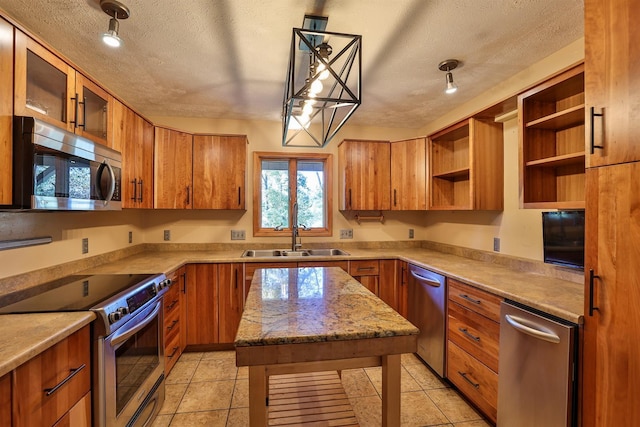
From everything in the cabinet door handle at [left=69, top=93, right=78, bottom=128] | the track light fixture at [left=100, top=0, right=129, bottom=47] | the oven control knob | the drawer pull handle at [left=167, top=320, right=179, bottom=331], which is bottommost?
the drawer pull handle at [left=167, top=320, right=179, bottom=331]

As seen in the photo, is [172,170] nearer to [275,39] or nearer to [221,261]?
[221,261]

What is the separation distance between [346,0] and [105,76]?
2.11 metres

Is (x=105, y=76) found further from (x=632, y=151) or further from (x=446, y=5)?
(x=632, y=151)

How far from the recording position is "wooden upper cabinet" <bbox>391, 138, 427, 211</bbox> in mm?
3119

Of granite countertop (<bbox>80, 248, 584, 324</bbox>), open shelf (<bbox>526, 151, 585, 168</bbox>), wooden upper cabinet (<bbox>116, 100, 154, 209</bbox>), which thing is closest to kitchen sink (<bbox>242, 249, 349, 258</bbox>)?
granite countertop (<bbox>80, 248, 584, 324</bbox>)

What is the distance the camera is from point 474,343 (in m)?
1.92

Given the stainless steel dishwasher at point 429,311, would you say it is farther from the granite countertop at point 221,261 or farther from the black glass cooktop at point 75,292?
the black glass cooktop at point 75,292

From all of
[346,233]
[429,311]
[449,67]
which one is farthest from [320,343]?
[346,233]

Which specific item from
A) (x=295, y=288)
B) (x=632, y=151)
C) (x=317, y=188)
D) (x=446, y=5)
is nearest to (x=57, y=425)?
(x=295, y=288)

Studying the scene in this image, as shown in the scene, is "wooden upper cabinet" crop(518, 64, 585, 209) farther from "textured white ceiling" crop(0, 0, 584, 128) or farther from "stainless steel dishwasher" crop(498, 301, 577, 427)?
"stainless steel dishwasher" crop(498, 301, 577, 427)

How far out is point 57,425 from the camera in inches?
42.7

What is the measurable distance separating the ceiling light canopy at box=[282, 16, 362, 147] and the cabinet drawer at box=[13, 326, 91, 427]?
144 centimetres

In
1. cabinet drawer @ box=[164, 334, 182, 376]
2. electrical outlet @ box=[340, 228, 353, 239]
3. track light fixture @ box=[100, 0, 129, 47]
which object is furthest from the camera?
electrical outlet @ box=[340, 228, 353, 239]

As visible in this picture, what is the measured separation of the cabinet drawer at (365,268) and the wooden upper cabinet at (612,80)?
201cm
